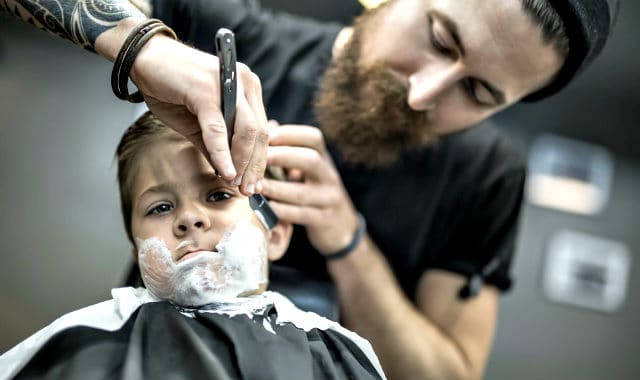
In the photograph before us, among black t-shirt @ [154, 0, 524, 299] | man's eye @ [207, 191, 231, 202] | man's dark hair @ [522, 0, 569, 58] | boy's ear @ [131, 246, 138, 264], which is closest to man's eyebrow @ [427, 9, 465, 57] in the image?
man's dark hair @ [522, 0, 569, 58]

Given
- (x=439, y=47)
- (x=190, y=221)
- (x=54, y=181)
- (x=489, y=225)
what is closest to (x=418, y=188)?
(x=489, y=225)

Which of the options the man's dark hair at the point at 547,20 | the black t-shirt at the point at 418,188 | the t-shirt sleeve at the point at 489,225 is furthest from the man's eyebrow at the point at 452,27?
the t-shirt sleeve at the point at 489,225

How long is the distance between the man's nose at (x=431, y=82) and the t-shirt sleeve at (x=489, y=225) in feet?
0.88

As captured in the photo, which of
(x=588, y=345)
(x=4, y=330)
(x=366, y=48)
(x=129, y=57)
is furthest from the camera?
(x=588, y=345)

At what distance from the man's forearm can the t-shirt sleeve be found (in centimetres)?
12

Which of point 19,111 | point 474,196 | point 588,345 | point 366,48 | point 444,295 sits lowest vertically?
point 588,345

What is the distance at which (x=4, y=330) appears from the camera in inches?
32.9

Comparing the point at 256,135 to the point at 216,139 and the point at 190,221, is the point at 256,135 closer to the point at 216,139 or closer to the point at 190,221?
the point at 216,139

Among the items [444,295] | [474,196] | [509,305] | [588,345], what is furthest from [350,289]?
Answer: [588,345]

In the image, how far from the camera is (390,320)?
116 centimetres

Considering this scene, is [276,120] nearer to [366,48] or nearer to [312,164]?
[312,164]

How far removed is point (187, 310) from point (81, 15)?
1.28 ft

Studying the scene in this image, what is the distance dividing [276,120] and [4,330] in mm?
473

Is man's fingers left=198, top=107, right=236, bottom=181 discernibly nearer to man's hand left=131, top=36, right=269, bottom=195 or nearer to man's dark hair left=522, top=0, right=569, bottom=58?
man's hand left=131, top=36, right=269, bottom=195
